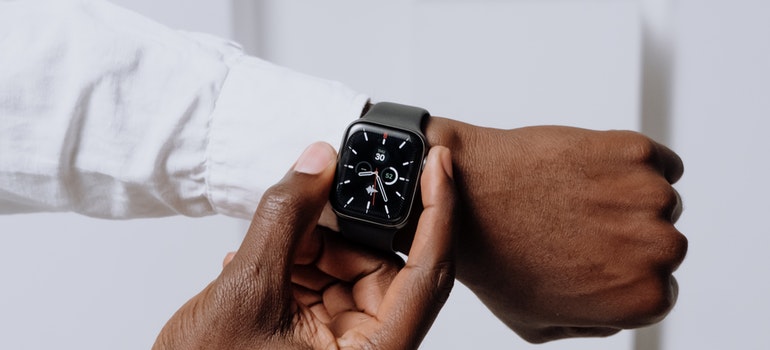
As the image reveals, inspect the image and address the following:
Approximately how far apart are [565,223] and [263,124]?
0.36 meters

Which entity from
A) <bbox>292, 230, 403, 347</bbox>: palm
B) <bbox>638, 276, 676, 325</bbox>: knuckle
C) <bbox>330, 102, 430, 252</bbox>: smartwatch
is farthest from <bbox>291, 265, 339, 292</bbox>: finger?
<bbox>638, 276, 676, 325</bbox>: knuckle

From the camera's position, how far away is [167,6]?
1.52 meters

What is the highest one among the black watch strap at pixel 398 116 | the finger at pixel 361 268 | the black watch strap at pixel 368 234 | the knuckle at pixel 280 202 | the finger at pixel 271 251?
the black watch strap at pixel 398 116

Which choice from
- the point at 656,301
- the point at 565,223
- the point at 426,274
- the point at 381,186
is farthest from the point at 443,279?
the point at 656,301

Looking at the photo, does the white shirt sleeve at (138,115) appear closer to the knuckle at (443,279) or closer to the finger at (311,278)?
the finger at (311,278)

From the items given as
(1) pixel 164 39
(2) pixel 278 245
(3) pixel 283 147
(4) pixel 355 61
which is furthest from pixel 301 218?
(4) pixel 355 61

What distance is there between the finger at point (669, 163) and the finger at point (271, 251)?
0.46 metres

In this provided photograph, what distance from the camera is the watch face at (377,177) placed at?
0.74 metres

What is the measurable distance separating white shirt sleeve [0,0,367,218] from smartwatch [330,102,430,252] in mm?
78

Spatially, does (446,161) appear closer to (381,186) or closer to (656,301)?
(381,186)

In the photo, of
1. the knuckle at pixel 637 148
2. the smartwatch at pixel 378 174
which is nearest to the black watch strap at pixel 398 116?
the smartwatch at pixel 378 174

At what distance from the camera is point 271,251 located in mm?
629

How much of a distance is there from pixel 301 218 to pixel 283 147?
0.18 meters

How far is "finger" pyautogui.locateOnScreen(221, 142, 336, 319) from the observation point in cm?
61
